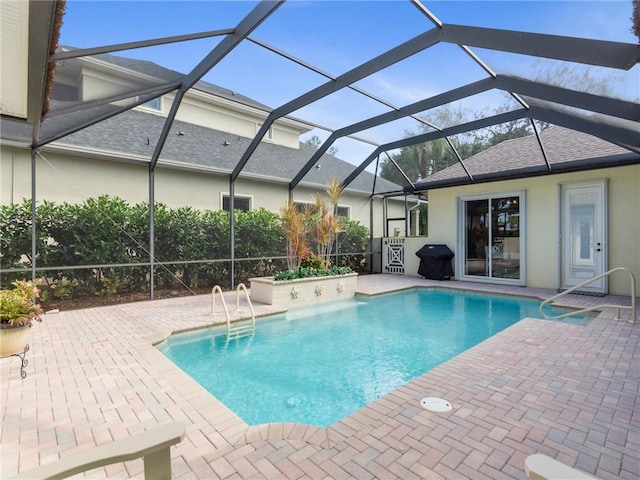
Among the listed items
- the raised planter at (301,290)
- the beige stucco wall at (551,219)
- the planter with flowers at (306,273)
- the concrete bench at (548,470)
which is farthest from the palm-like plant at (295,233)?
the concrete bench at (548,470)

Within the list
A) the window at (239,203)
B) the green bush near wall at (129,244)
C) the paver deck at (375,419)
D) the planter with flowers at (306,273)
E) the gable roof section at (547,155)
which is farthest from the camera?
the window at (239,203)

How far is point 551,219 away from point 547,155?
1.77 meters

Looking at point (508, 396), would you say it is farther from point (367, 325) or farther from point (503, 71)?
point (503, 71)

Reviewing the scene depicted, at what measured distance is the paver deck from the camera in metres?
2.26

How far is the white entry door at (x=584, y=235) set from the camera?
8.53m

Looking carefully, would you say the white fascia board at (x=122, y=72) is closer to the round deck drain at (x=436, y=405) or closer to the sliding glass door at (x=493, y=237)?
the round deck drain at (x=436, y=405)

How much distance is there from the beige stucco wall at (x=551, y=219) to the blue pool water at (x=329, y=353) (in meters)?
1.86

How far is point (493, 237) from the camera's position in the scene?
10.7m

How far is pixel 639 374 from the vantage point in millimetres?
3709

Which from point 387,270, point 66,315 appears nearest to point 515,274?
point 387,270

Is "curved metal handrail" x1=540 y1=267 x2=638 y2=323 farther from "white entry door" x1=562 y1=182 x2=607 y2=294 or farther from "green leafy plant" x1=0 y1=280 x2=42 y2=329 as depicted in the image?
"green leafy plant" x1=0 y1=280 x2=42 y2=329

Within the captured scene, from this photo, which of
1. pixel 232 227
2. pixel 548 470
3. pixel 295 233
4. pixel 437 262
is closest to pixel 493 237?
pixel 437 262

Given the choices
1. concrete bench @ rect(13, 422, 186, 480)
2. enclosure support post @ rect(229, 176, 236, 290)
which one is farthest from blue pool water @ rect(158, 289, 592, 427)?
enclosure support post @ rect(229, 176, 236, 290)

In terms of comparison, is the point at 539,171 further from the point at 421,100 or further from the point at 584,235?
the point at 421,100
